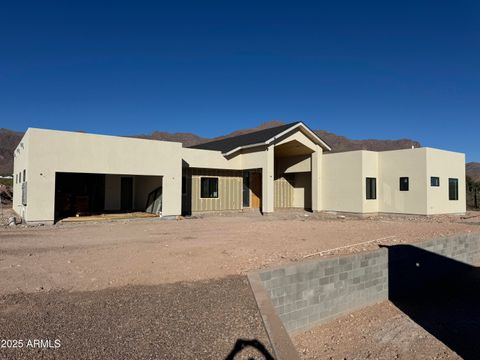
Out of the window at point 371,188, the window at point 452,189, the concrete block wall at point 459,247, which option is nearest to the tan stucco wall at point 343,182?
the window at point 371,188

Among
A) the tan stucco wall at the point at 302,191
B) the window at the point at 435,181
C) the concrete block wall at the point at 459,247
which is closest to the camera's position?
the concrete block wall at the point at 459,247

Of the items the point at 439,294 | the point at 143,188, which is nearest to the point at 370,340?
the point at 439,294

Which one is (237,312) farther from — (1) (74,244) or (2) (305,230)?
(2) (305,230)

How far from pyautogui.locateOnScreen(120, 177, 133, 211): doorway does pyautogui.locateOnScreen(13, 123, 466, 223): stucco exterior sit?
0.21 m

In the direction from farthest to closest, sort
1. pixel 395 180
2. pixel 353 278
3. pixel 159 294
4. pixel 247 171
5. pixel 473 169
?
1. pixel 473 169
2. pixel 247 171
3. pixel 395 180
4. pixel 353 278
5. pixel 159 294

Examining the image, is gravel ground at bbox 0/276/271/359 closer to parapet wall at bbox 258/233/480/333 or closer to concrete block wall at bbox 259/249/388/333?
concrete block wall at bbox 259/249/388/333

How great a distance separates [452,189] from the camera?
2072 cm

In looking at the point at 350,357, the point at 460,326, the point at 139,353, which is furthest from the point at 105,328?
the point at 460,326

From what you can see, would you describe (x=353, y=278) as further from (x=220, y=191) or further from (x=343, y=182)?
(x=220, y=191)

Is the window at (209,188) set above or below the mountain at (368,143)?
below

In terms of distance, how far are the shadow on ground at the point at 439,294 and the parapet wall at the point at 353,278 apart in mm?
31

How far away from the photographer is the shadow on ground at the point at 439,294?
24.9 feet

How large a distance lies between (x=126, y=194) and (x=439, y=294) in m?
16.7

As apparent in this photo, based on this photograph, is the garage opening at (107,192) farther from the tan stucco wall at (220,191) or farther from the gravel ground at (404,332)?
the gravel ground at (404,332)
